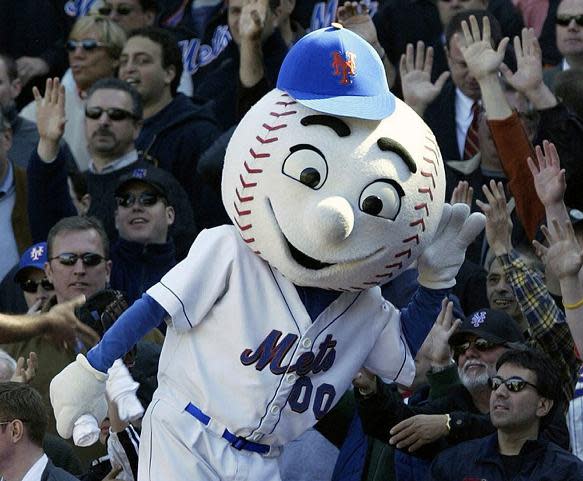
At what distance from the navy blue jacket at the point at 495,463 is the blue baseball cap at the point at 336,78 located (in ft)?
5.49

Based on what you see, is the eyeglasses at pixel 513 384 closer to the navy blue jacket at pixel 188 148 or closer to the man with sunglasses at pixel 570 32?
the man with sunglasses at pixel 570 32

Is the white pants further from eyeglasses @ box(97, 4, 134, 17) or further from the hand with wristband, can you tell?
eyeglasses @ box(97, 4, 134, 17)

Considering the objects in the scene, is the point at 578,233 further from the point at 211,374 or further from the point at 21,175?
the point at 21,175

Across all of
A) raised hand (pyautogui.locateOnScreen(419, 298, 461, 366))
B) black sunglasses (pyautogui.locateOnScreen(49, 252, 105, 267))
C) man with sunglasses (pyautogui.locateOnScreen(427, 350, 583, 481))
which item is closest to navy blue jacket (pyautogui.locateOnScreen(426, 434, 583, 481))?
man with sunglasses (pyautogui.locateOnScreen(427, 350, 583, 481))

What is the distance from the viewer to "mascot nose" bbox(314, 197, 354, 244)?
A: 553 cm

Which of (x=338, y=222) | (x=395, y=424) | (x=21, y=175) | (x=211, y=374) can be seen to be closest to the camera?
(x=338, y=222)

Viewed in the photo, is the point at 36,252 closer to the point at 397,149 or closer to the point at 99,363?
the point at 99,363

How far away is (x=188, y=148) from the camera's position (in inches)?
378

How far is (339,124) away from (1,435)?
2.28 meters

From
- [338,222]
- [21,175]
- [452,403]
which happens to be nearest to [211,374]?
[338,222]

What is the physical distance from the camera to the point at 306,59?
5828 mm

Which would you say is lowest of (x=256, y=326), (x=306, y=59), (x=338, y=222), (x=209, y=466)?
(x=209, y=466)

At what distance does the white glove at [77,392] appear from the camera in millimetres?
5809

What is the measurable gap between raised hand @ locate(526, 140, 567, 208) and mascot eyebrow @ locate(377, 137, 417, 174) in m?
2.04
